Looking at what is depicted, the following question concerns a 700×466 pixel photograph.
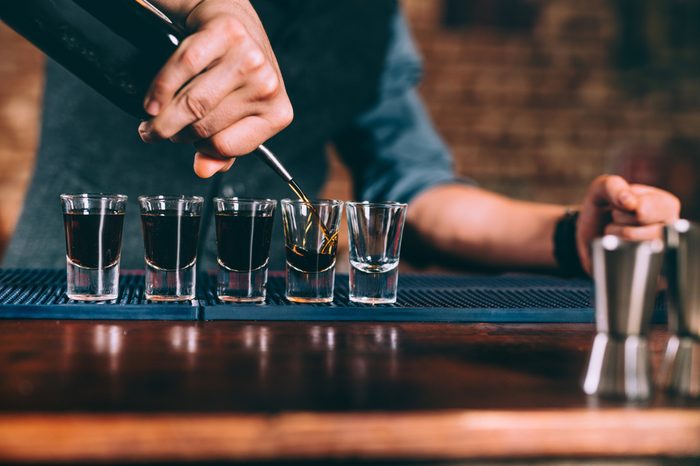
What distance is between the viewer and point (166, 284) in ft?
3.19

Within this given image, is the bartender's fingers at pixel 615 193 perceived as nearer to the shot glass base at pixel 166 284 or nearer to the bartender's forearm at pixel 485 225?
the bartender's forearm at pixel 485 225

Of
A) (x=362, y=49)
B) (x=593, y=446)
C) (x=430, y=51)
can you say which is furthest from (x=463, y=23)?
(x=593, y=446)

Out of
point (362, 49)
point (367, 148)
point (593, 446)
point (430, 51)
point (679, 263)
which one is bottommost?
point (593, 446)

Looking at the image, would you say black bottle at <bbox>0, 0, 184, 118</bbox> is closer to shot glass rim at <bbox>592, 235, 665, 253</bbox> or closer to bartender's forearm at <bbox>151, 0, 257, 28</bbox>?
bartender's forearm at <bbox>151, 0, 257, 28</bbox>

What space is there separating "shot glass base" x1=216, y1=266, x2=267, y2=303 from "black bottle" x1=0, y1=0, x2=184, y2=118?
25 centimetres

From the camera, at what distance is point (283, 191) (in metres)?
1.84

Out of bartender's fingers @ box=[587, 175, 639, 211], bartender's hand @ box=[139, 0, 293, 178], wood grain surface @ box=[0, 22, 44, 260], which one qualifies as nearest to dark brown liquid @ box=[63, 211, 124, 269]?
bartender's hand @ box=[139, 0, 293, 178]

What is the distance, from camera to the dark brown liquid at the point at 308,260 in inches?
39.4

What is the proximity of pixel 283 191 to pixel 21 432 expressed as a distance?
135cm

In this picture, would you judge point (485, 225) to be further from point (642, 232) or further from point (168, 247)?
point (168, 247)

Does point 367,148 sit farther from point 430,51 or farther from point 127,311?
point 430,51

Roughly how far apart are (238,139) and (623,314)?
1.81ft

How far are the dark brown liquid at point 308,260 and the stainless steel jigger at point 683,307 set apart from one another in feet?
1.53

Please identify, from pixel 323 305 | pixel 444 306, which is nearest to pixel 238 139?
pixel 323 305
